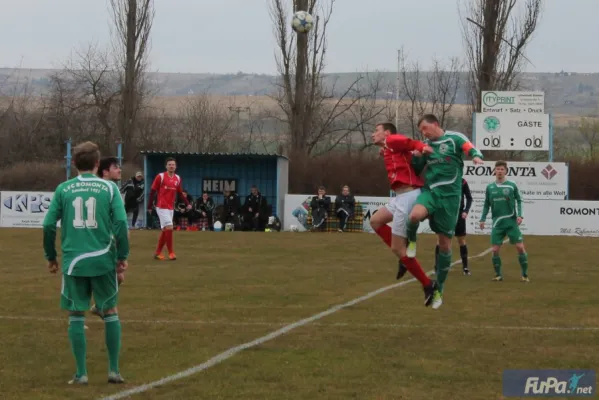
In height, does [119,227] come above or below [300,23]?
below

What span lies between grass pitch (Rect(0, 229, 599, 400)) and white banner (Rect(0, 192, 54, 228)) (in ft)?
55.0

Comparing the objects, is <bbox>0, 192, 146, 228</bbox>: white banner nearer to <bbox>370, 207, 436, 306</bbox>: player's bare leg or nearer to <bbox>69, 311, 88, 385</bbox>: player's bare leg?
<bbox>370, 207, 436, 306</bbox>: player's bare leg

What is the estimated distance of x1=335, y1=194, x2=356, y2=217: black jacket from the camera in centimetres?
3475

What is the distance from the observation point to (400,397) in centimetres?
768

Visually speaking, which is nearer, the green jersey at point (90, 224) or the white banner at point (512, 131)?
the green jersey at point (90, 224)

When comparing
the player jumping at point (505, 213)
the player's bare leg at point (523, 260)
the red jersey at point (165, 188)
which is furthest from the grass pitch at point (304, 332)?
the red jersey at point (165, 188)

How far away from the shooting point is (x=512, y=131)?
123ft

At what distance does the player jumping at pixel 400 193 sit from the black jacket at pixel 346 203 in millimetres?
22873

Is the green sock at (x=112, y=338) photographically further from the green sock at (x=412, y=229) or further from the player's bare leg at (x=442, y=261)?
the player's bare leg at (x=442, y=261)

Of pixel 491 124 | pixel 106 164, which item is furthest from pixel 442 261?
pixel 491 124

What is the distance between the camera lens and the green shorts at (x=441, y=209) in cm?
1117

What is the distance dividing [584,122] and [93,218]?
7010 centimetres

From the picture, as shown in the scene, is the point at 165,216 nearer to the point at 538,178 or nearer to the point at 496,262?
the point at 496,262

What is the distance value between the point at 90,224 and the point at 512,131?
3102 cm
